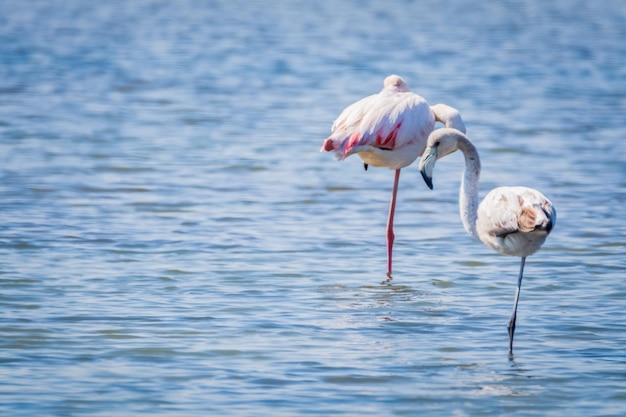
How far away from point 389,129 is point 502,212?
214cm

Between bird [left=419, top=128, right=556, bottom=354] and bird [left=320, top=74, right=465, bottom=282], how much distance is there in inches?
61.6

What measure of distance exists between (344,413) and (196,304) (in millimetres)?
1913

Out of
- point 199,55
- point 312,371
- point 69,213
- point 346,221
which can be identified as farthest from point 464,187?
point 199,55

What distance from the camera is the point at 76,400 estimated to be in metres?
5.37

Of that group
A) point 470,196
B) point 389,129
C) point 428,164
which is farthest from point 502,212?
point 389,129

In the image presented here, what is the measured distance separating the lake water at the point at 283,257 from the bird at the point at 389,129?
0.72m

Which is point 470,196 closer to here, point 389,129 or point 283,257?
point 389,129

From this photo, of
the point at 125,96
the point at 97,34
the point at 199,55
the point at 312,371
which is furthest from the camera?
the point at 97,34

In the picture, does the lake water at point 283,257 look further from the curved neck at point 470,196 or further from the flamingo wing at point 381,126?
the flamingo wing at point 381,126

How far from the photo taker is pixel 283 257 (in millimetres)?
8188

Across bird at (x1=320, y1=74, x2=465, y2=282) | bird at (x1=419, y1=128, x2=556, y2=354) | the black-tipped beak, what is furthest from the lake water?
the black-tipped beak

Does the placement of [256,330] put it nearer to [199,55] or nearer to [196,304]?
[196,304]

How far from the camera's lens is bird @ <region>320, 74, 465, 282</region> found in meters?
7.88

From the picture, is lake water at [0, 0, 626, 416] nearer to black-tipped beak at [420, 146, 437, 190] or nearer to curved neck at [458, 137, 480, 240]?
curved neck at [458, 137, 480, 240]
